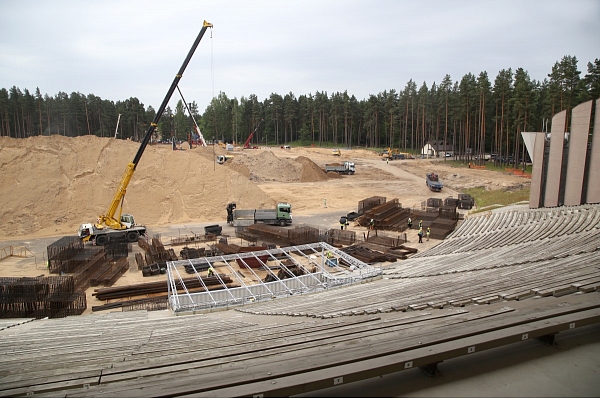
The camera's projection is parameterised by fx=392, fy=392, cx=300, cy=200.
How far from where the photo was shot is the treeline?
210 feet

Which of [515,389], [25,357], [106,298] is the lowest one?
[106,298]

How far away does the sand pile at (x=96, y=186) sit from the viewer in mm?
35500

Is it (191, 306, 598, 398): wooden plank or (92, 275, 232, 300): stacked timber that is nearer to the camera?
(191, 306, 598, 398): wooden plank

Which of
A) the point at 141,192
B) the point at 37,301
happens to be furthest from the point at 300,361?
the point at 141,192

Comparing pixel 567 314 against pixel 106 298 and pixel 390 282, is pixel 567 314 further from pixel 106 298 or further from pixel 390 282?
pixel 106 298

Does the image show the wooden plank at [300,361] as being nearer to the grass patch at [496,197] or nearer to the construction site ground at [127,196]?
the construction site ground at [127,196]

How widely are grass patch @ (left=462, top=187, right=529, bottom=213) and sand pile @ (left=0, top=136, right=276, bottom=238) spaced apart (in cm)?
2405

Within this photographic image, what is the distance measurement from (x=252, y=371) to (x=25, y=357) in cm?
650

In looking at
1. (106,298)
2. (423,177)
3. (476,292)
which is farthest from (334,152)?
(476,292)

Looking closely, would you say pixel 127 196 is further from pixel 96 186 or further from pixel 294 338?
pixel 294 338

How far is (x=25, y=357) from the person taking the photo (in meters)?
8.37

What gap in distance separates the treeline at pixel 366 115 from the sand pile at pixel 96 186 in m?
44.4

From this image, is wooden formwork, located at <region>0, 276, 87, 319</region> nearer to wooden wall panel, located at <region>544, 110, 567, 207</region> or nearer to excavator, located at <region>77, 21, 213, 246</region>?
excavator, located at <region>77, 21, 213, 246</region>

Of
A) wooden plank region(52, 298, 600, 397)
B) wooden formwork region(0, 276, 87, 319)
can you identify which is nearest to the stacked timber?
wooden formwork region(0, 276, 87, 319)
